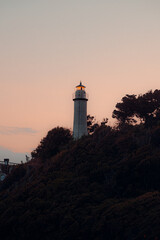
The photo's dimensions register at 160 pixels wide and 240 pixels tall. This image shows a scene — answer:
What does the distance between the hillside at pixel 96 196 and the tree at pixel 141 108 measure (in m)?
12.4

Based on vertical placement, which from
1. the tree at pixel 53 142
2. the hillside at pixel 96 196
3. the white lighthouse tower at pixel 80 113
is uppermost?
the white lighthouse tower at pixel 80 113

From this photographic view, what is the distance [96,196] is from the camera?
849 inches

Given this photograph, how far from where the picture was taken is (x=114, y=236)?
16.8 metres

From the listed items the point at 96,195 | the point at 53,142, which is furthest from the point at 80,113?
the point at 96,195

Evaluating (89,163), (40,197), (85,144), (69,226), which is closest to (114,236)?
(69,226)

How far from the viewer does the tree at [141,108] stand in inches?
1684

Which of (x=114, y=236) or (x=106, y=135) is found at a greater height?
(x=106, y=135)

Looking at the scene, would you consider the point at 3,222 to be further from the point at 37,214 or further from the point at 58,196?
the point at 58,196

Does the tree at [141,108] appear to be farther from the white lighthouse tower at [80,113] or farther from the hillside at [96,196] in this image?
the hillside at [96,196]

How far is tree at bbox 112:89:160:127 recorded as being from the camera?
42781 millimetres

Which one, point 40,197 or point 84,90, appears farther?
point 84,90

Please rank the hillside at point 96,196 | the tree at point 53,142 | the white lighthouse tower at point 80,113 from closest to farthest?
1. the hillside at point 96,196
2. the tree at point 53,142
3. the white lighthouse tower at point 80,113

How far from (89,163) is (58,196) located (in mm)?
4747

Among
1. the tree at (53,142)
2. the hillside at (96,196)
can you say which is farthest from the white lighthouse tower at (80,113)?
the hillside at (96,196)
